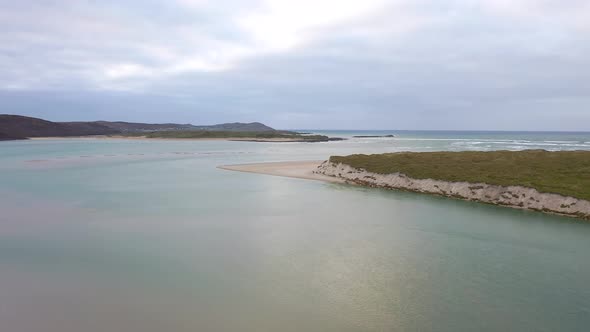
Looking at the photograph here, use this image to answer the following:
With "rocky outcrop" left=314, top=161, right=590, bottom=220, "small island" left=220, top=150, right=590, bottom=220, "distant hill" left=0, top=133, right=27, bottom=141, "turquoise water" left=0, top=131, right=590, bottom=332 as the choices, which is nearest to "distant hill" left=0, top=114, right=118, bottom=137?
"distant hill" left=0, top=133, right=27, bottom=141

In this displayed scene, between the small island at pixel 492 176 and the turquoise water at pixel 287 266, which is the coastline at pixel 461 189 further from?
the turquoise water at pixel 287 266

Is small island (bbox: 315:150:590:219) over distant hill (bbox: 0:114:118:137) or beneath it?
beneath

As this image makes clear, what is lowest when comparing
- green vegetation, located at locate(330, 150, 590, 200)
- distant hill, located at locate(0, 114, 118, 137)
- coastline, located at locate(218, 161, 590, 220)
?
coastline, located at locate(218, 161, 590, 220)

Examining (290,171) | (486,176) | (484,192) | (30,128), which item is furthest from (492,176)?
(30,128)

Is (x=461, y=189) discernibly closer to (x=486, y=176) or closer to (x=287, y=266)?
(x=486, y=176)

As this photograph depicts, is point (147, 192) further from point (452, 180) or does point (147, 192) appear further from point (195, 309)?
point (452, 180)

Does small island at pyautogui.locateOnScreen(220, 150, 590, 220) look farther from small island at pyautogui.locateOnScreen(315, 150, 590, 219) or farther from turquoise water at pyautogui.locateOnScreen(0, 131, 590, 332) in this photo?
turquoise water at pyautogui.locateOnScreen(0, 131, 590, 332)
